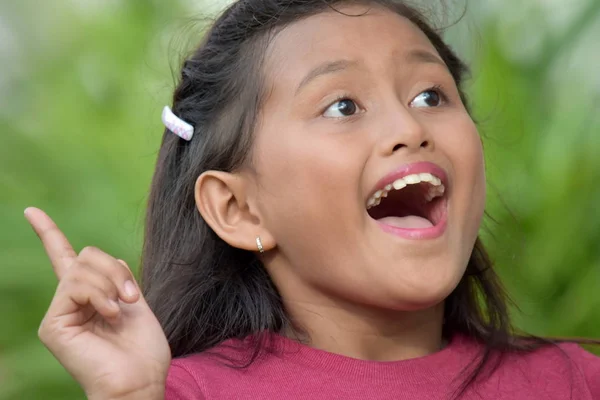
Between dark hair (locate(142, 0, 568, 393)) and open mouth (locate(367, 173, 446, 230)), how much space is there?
1.00 feet

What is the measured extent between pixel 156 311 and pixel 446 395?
26.4 inches

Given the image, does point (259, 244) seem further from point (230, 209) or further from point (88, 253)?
point (88, 253)

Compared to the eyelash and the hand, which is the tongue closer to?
the eyelash

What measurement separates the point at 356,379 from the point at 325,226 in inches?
12.3

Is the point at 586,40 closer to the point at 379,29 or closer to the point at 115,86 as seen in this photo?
the point at 379,29

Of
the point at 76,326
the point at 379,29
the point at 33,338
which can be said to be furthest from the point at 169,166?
the point at 33,338

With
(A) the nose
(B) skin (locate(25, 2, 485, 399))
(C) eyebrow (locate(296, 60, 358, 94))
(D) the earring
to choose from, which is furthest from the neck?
(C) eyebrow (locate(296, 60, 358, 94))

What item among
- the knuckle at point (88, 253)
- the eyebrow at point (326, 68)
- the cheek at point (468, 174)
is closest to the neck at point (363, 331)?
the cheek at point (468, 174)

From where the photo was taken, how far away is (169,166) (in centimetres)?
231

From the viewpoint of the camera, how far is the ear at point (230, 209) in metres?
2.08

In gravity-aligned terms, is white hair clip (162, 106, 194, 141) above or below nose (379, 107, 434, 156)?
below

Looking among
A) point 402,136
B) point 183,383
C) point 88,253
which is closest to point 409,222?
point 402,136

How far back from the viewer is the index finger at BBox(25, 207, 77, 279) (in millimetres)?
1671

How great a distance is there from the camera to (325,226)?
192cm
